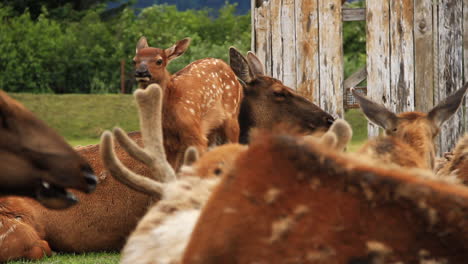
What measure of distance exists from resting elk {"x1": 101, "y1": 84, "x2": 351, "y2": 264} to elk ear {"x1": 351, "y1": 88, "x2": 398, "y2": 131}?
1.53 metres

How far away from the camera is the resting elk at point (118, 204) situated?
6523 millimetres

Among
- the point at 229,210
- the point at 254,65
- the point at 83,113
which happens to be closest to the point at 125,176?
the point at 229,210

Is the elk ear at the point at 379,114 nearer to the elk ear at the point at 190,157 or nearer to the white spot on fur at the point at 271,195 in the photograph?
the elk ear at the point at 190,157

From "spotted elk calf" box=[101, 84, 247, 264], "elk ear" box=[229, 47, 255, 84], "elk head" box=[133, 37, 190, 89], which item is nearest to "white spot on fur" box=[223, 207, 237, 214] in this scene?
"spotted elk calf" box=[101, 84, 247, 264]

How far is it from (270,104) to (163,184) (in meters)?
3.30

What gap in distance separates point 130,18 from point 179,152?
34816 millimetres

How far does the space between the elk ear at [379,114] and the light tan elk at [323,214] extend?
2.67 m

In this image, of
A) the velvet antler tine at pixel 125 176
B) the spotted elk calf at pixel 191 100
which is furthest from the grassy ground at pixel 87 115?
the velvet antler tine at pixel 125 176

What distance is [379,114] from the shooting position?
497 cm

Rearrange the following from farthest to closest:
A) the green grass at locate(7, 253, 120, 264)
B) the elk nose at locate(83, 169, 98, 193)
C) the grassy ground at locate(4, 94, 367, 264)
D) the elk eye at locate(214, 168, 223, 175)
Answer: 1. the grassy ground at locate(4, 94, 367, 264)
2. the green grass at locate(7, 253, 120, 264)
3. the elk nose at locate(83, 169, 98, 193)
4. the elk eye at locate(214, 168, 223, 175)

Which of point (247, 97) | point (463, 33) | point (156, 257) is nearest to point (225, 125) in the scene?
point (247, 97)

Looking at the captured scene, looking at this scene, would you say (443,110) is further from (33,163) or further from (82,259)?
(82,259)

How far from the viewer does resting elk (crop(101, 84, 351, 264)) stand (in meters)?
2.65

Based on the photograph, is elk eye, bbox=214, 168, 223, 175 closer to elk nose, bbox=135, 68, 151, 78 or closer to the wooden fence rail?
elk nose, bbox=135, 68, 151, 78
